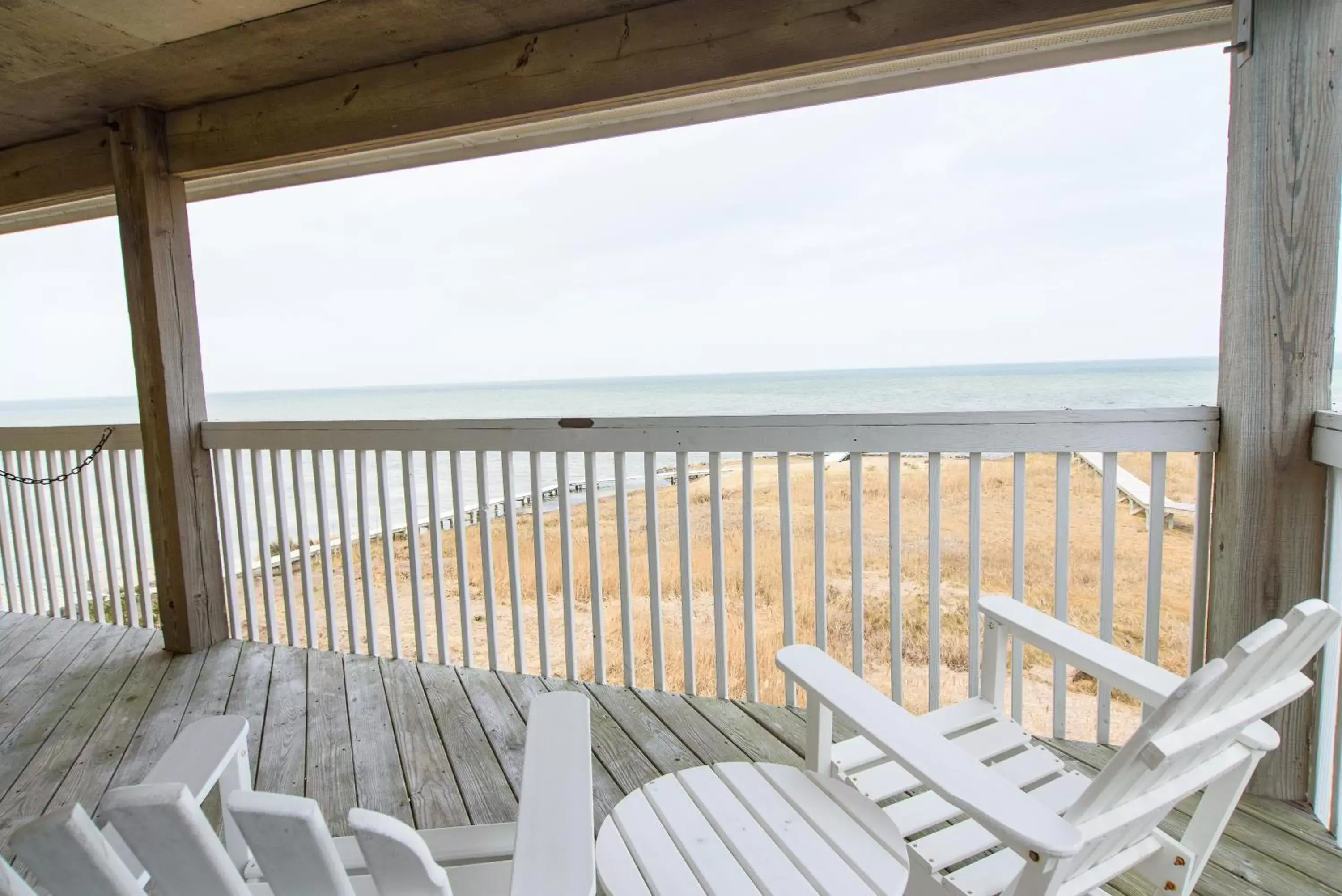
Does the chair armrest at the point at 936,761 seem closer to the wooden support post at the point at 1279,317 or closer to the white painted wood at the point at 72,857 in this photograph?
the white painted wood at the point at 72,857

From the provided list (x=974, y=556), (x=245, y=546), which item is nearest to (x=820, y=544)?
(x=974, y=556)

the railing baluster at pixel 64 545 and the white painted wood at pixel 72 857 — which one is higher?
the white painted wood at pixel 72 857

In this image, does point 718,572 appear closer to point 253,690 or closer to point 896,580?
point 896,580

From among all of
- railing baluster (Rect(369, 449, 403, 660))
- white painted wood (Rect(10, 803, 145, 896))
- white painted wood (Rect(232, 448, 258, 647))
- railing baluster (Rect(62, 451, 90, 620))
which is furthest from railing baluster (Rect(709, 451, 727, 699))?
railing baluster (Rect(62, 451, 90, 620))

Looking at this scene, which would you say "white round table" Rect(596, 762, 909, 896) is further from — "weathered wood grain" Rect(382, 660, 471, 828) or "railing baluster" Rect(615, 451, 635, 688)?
"railing baluster" Rect(615, 451, 635, 688)

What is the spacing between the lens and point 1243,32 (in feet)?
5.13

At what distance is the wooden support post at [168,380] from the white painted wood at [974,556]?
126 inches

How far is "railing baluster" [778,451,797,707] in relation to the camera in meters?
2.15

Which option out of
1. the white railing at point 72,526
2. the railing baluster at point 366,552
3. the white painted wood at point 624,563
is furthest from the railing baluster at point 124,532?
the white painted wood at point 624,563

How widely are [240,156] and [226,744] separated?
8.67ft

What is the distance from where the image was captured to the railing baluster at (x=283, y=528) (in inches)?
113

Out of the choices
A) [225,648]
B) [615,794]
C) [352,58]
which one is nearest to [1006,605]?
[615,794]

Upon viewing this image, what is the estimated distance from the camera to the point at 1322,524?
158 cm

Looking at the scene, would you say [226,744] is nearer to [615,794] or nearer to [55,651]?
[615,794]
